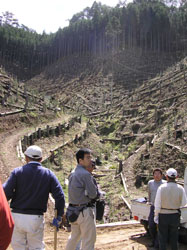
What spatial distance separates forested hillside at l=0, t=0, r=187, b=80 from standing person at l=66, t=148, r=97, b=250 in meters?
53.3

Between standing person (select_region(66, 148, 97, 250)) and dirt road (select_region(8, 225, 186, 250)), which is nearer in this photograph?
standing person (select_region(66, 148, 97, 250))

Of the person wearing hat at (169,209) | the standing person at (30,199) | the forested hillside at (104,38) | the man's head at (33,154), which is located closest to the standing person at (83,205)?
the standing person at (30,199)

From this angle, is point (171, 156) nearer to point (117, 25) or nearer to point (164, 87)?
point (164, 87)

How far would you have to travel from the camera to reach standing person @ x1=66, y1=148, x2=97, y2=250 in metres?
5.07

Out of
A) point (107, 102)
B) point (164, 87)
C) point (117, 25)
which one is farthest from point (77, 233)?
point (117, 25)

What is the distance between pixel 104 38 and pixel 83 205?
6251cm

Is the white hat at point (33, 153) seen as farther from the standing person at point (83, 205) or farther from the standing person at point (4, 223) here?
the standing person at point (4, 223)

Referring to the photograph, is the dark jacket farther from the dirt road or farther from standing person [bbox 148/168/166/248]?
standing person [bbox 148/168/166/248]

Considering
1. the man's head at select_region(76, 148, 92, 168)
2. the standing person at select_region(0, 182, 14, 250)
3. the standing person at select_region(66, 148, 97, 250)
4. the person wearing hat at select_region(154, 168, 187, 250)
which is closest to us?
the standing person at select_region(0, 182, 14, 250)

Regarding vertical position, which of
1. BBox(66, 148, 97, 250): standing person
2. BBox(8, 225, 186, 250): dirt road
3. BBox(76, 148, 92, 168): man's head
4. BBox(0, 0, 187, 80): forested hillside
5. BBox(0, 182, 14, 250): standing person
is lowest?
BBox(8, 225, 186, 250): dirt road

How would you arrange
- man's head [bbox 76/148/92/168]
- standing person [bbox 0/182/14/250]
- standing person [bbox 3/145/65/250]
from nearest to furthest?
1. standing person [bbox 0/182/14/250]
2. standing person [bbox 3/145/65/250]
3. man's head [bbox 76/148/92/168]

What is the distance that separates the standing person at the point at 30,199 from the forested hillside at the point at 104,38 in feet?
176

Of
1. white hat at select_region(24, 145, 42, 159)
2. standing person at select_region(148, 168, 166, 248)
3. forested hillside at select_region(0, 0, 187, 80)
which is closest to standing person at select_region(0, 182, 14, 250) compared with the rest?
white hat at select_region(24, 145, 42, 159)

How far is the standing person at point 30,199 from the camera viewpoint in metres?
4.54
